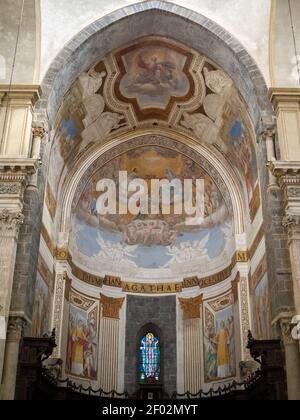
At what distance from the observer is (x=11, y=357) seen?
11.4 m

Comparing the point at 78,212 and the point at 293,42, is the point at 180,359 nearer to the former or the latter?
the point at 78,212

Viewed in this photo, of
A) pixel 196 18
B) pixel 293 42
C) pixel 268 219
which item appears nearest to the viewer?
pixel 268 219

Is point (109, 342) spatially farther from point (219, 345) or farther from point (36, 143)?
point (36, 143)

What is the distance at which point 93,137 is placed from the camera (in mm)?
19188

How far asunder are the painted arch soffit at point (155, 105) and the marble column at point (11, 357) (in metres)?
5.78

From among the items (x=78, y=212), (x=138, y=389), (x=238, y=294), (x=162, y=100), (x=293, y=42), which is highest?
(x=162, y=100)

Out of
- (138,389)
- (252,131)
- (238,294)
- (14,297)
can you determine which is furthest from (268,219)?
(138,389)

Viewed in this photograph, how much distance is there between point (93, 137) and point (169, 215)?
4.08 metres

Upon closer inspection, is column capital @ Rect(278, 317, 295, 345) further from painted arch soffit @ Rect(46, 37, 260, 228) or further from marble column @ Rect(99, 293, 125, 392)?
marble column @ Rect(99, 293, 125, 392)

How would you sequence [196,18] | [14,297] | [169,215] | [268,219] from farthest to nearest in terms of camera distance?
1. [169,215]
2. [196,18]
3. [268,219]
4. [14,297]

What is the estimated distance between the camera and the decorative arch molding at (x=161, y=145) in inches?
734

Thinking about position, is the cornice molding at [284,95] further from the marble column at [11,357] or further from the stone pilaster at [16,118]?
the marble column at [11,357]

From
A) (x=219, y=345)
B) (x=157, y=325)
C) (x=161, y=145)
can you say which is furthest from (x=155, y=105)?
(x=219, y=345)

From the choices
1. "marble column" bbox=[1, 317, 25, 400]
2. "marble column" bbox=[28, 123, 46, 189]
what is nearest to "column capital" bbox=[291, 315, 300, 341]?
"marble column" bbox=[1, 317, 25, 400]
